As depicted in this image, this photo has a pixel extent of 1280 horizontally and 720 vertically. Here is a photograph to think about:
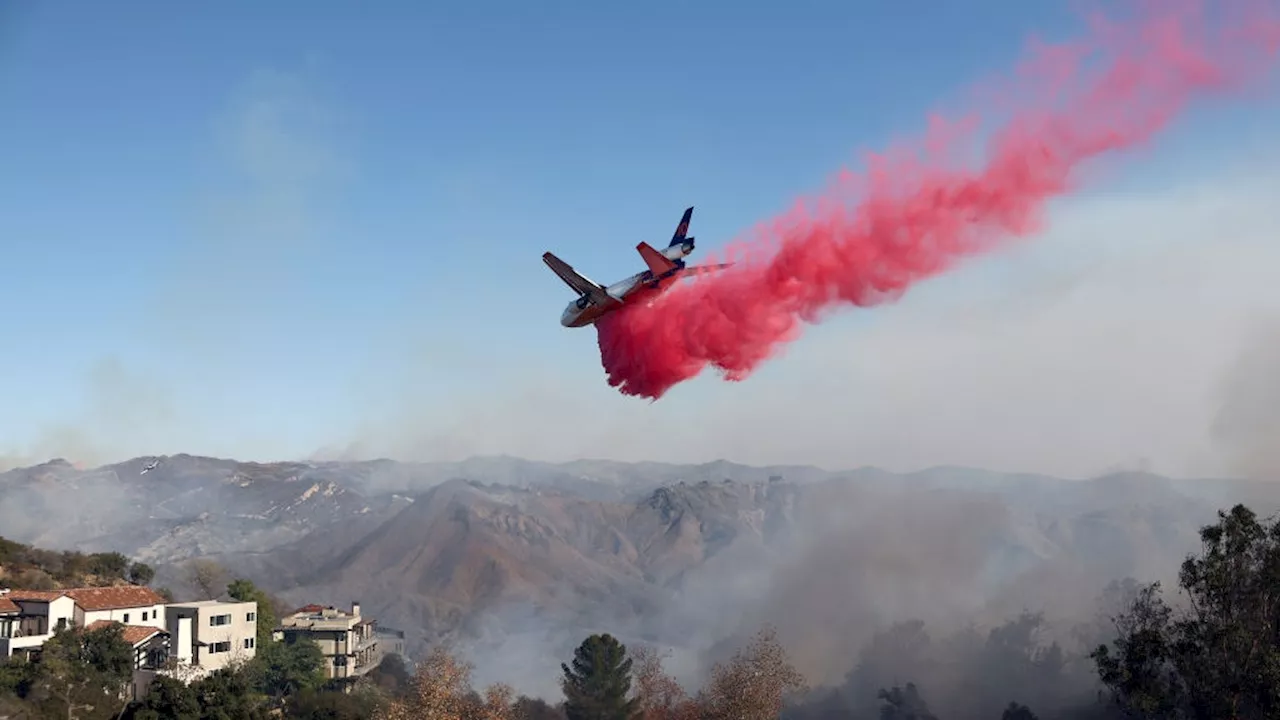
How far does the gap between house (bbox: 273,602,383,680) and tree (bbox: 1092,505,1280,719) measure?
3712 inches

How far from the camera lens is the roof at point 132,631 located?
326 feet

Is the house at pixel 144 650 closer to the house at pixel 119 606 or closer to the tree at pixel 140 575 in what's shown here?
the house at pixel 119 606

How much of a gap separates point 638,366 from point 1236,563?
40.0 m

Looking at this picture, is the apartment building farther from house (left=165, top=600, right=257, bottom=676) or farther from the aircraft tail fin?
the aircraft tail fin

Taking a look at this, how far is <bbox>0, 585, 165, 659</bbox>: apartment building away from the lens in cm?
9769

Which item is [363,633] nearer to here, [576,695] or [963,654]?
[576,695]

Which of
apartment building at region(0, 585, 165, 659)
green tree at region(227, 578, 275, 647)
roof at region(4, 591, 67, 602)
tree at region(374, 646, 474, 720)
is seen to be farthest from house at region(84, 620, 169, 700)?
tree at region(374, 646, 474, 720)

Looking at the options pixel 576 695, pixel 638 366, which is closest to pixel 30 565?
pixel 576 695

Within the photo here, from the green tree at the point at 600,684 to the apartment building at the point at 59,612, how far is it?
1828 inches

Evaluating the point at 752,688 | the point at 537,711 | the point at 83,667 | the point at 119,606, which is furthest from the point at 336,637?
the point at 752,688

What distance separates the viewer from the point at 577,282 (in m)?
78.5

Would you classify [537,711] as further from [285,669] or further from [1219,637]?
[1219,637]

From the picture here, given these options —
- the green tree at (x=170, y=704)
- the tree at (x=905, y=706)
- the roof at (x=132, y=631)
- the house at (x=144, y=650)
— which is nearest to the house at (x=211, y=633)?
the house at (x=144, y=650)

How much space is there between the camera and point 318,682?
122m
